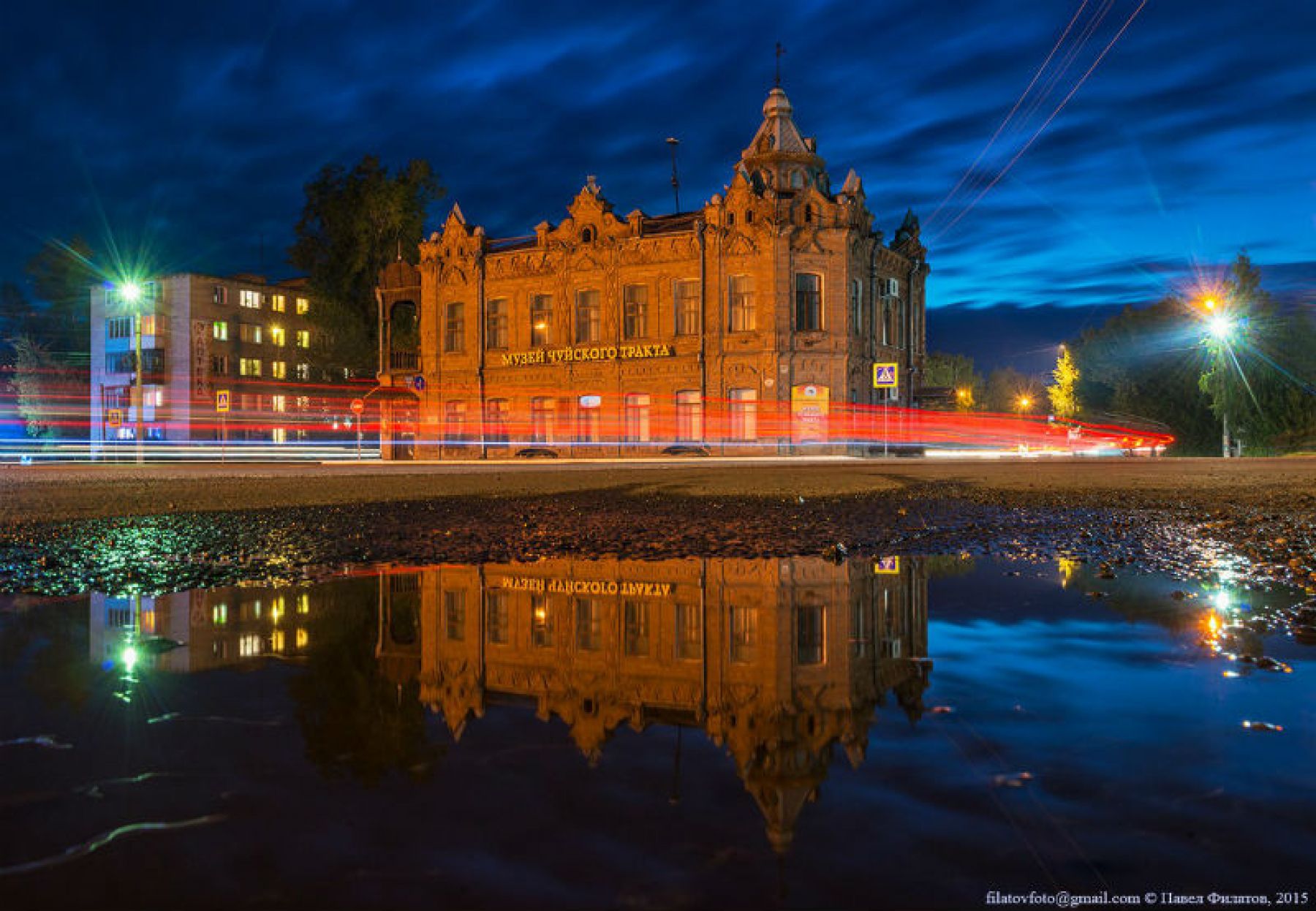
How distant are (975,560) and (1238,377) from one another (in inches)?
1938

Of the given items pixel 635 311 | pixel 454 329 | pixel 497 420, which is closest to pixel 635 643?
pixel 635 311

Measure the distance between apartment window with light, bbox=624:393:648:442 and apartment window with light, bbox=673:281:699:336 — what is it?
162 inches

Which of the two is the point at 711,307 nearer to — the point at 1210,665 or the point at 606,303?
the point at 606,303

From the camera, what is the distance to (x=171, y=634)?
16.8ft

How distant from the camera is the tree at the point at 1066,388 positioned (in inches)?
3061

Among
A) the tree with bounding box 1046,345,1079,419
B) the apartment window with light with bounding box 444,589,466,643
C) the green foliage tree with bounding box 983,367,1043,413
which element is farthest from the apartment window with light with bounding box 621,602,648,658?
the green foliage tree with bounding box 983,367,1043,413

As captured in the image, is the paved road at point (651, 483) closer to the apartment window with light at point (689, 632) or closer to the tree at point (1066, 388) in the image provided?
the apartment window with light at point (689, 632)

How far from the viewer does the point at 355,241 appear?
56875mm

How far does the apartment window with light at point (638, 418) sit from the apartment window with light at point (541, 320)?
6.23m

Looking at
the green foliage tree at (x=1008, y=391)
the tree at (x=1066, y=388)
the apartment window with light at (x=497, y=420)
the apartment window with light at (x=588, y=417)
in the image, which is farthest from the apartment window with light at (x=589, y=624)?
the green foliage tree at (x=1008, y=391)

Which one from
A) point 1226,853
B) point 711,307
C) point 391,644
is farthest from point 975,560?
point 711,307

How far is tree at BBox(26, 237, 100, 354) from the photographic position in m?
81.1

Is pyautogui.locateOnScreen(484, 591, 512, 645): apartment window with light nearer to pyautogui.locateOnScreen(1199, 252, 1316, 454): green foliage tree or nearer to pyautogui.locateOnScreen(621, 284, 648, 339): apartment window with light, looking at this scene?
pyautogui.locateOnScreen(621, 284, 648, 339): apartment window with light

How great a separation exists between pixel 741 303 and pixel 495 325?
15.3 metres
